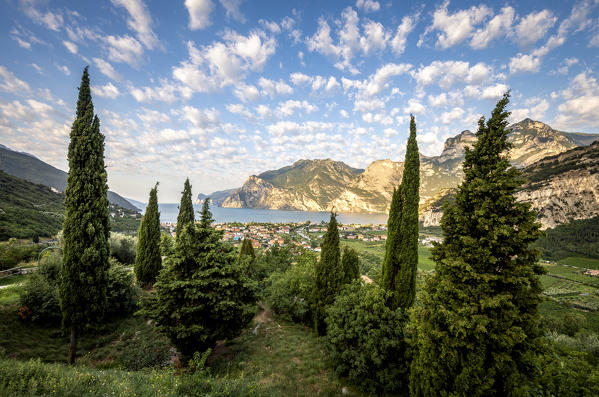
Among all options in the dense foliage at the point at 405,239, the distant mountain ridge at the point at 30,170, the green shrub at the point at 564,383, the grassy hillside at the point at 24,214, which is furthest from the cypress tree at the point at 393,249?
the distant mountain ridge at the point at 30,170

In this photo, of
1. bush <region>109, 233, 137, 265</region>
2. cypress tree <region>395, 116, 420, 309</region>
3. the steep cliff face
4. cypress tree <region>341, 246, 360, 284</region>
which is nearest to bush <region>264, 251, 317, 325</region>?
cypress tree <region>341, 246, 360, 284</region>

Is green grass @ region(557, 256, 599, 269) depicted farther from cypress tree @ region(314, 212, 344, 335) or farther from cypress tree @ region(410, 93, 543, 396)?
cypress tree @ region(410, 93, 543, 396)

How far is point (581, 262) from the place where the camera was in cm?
6200

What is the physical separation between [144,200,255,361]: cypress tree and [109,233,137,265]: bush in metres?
15.4

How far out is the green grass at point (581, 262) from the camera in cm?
5928

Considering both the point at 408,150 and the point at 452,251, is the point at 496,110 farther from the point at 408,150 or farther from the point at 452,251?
the point at 408,150

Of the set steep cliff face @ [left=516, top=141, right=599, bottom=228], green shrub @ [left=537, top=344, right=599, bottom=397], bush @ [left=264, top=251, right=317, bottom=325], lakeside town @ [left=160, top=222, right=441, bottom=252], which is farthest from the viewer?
steep cliff face @ [left=516, top=141, right=599, bottom=228]

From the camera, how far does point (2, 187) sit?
1993 inches

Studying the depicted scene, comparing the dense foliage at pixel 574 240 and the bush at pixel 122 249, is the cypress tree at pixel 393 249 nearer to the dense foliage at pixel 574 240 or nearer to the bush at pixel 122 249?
the bush at pixel 122 249

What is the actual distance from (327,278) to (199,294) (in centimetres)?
719

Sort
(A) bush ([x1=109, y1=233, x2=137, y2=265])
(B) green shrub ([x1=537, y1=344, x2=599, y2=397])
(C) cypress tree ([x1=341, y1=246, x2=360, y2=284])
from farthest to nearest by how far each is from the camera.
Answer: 1. (A) bush ([x1=109, y1=233, x2=137, y2=265])
2. (C) cypress tree ([x1=341, y1=246, x2=360, y2=284])
3. (B) green shrub ([x1=537, y1=344, x2=599, y2=397])

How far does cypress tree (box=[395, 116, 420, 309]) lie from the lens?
9.28m

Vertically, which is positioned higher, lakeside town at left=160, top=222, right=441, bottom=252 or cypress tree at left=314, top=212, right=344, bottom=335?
cypress tree at left=314, top=212, right=344, bottom=335

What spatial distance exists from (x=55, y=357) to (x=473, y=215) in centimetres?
1433
